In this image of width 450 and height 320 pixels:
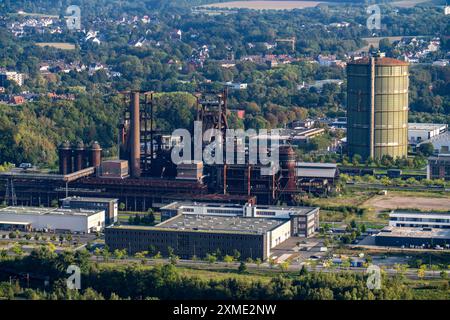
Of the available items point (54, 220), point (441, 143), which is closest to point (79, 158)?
point (54, 220)

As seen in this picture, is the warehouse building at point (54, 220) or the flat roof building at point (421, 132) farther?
the flat roof building at point (421, 132)

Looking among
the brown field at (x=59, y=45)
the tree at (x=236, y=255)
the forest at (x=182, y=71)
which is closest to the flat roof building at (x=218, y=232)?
the tree at (x=236, y=255)

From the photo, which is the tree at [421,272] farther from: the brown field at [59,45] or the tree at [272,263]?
the brown field at [59,45]

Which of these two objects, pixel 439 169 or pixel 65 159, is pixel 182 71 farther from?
pixel 65 159

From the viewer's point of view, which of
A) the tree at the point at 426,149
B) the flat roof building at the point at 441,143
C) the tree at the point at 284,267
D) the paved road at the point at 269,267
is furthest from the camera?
the tree at the point at 426,149

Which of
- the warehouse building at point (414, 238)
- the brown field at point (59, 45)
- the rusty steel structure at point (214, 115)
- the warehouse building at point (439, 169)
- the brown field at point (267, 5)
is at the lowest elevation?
the warehouse building at point (414, 238)

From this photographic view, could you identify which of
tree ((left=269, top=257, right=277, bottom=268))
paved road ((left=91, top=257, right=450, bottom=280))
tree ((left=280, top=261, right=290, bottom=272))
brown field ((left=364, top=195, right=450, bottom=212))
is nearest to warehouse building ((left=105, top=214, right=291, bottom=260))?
tree ((left=269, top=257, right=277, bottom=268))
